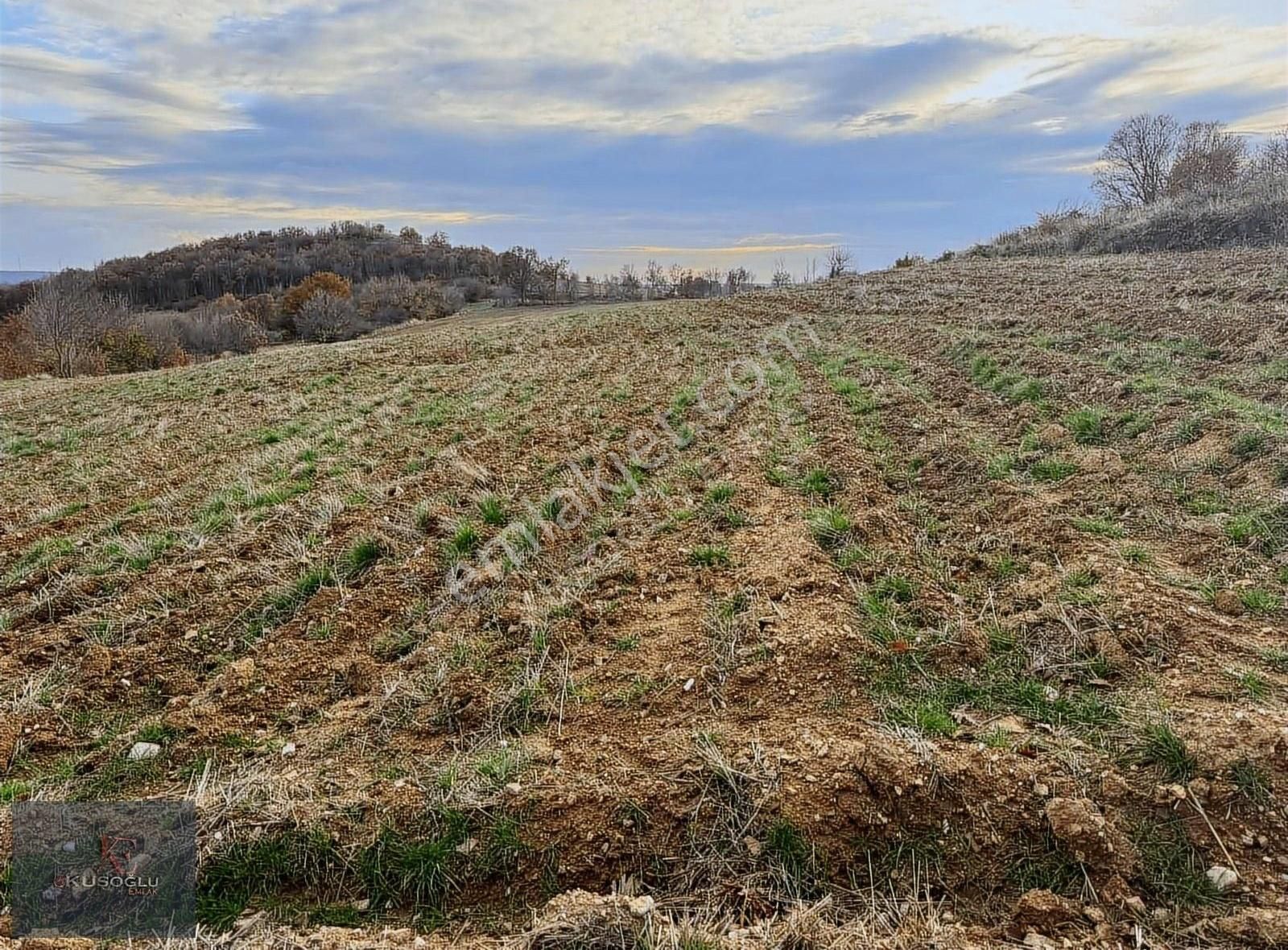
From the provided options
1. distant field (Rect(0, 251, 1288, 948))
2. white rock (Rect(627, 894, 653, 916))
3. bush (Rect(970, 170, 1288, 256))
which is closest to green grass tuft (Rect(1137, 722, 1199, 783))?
distant field (Rect(0, 251, 1288, 948))

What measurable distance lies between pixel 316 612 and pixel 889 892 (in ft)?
13.5

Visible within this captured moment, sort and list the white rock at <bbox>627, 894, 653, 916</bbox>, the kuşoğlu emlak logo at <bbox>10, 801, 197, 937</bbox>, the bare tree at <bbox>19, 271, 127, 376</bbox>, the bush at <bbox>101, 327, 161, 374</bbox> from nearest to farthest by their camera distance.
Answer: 1. the white rock at <bbox>627, 894, 653, 916</bbox>
2. the kuşoğlu emlak logo at <bbox>10, 801, 197, 937</bbox>
3. the bare tree at <bbox>19, 271, 127, 376</bbox>
4. the bush at <bbox>101, 327, 161, 374</bbox>

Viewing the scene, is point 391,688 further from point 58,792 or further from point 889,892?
point 889,892

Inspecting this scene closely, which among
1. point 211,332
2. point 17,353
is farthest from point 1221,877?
point 211,332

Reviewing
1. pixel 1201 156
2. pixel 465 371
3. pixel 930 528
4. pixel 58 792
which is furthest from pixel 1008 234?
pixel 58 792

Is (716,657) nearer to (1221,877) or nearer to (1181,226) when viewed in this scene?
(1221,877)

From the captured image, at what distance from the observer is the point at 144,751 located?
11.7 feet

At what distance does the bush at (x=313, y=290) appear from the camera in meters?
69.3

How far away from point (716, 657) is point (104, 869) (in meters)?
3.04

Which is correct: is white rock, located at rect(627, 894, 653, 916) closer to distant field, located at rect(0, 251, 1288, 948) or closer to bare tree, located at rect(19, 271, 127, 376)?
distant field, located at rect(0, 251, 1288, 948)

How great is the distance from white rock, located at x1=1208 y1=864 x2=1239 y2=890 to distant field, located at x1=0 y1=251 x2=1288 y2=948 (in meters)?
0.04

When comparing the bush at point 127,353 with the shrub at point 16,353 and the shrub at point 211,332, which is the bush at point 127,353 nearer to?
the shrub at point 16,353

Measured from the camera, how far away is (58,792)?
329 centimetres

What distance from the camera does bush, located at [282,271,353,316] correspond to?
6931 centimetres
